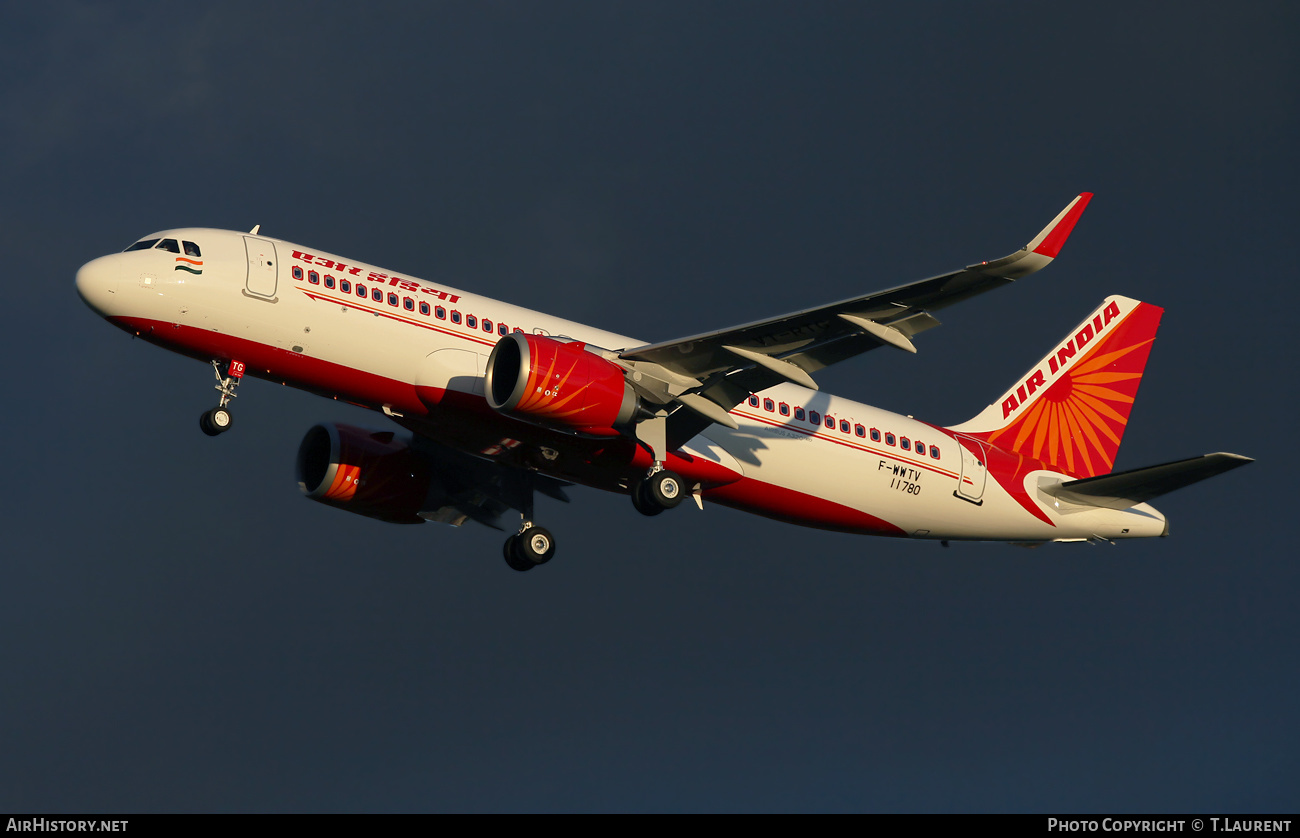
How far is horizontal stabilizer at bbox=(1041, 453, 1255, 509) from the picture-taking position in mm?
34812

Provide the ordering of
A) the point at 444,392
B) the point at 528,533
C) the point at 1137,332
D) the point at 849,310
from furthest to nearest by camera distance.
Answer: the point at 1137,332
the point at 528,533
the point at 444,392
the point at 849,310

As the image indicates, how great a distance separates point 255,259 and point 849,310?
45.2 ft

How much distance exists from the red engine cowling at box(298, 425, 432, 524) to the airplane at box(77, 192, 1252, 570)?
0.06 m

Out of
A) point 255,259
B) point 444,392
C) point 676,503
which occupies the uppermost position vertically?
point 255,259

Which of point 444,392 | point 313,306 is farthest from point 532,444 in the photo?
point 313,306

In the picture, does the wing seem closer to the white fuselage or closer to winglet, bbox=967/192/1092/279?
winglet, bbox=967/192/1092/279

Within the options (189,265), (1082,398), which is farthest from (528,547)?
(1082,398)

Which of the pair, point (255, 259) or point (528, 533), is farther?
point (528, 533)

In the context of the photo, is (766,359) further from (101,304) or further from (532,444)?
(101,304)

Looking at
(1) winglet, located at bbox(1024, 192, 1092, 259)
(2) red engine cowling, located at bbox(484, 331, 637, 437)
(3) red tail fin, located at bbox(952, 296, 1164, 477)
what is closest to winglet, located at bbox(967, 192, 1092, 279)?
(1) winglet, located at bbox(1024, 192, 1092, 259)

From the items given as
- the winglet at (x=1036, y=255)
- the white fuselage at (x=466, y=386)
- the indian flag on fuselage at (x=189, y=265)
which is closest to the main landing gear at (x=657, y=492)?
the white fuselage at (x=466, y=386)

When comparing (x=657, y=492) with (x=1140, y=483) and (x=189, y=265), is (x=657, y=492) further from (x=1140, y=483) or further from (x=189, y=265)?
(x=1140, y=483)

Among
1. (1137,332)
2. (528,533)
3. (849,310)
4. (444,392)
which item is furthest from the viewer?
(1137,332)

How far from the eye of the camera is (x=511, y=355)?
108 feet
